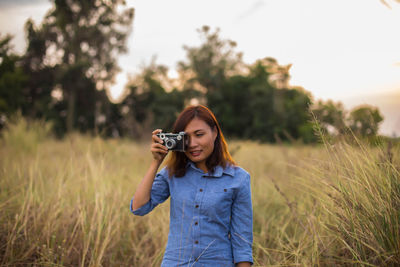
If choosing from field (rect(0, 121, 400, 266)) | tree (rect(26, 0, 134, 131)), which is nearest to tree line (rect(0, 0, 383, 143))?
tree (rect(26, 0, 134, 131))

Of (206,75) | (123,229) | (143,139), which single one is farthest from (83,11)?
(123,229)

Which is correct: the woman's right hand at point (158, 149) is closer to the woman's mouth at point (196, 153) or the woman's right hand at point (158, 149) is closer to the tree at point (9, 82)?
the woman's mouth at point (196, 153)

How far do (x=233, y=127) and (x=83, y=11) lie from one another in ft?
51.0

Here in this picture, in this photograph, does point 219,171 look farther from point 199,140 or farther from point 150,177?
point 150,177

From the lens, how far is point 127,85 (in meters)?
25.5

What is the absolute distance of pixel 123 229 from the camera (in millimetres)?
2725

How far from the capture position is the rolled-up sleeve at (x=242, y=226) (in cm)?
153

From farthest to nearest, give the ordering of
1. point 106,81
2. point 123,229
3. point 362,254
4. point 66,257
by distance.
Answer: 1. point 106,81
2. point 123,229
3. point 66,257
4. point 362,254

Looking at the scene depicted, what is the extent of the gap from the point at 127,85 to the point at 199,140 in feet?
82.0

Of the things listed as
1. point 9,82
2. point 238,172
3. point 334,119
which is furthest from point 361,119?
point 9,82

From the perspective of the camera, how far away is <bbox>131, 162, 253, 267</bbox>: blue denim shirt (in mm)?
1541

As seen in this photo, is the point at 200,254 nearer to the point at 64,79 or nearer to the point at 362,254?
the point at 362,254

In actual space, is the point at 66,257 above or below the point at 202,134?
below

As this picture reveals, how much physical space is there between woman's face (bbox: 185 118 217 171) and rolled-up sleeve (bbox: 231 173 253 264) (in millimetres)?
267
